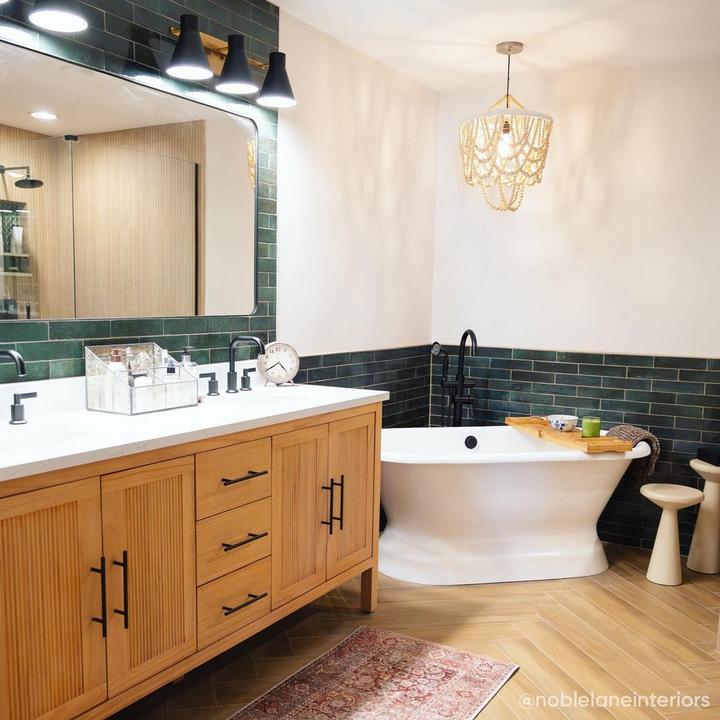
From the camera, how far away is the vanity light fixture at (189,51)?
8.95 ft

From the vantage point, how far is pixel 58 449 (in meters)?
1.82

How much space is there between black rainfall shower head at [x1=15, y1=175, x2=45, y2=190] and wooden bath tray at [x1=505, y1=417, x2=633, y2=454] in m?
2.68

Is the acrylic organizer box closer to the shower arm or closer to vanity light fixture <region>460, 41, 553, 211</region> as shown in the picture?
the shower arm

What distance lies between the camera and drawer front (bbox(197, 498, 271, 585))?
2.26 metres

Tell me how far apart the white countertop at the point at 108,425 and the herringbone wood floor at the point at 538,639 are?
951 millimetres

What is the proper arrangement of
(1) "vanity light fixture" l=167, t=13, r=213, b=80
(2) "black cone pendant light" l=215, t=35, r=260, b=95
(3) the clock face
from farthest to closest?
(3) the clock face
(2) "black cone pendant light" l=215, t=35, r=260, b=95
(1) "vanity light fixture" l=167, t=13, r=213, b=80

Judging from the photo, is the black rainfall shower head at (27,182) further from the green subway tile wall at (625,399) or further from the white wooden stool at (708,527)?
the white wooden stool at (708,527)

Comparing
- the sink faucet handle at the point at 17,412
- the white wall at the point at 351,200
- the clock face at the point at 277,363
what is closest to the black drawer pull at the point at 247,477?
the sink faucet handle at the point at 17,412

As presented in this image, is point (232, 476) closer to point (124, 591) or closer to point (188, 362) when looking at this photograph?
point (124, 591)

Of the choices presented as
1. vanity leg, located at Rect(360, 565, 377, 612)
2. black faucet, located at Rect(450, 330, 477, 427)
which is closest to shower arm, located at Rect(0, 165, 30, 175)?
vanity leg, located at Rect(360, 565, 377, 612)

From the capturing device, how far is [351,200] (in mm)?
4039

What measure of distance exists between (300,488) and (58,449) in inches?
40.7

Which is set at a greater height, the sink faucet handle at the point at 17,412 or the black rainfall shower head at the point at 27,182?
the black rainfall shower head at the point at 27,182

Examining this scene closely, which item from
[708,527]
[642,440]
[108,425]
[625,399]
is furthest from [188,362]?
[708,527]
